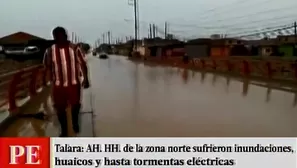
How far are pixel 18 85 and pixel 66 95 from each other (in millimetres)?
863

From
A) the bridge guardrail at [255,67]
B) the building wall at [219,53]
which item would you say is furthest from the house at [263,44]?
the building wall at [219,53]

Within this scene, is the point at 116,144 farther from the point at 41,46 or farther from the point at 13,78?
the point at 13,78

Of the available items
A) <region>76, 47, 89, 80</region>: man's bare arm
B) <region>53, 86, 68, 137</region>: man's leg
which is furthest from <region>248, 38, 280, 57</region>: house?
<region>53, 86, 68, 137</region>: man's leg

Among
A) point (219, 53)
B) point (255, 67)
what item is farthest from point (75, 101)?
point (219, 53)

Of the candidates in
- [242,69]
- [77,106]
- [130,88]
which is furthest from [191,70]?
[77,106]

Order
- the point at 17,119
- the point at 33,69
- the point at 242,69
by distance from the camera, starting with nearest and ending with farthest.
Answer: the point at 33,69, the point at 17,119, the point at 242,69

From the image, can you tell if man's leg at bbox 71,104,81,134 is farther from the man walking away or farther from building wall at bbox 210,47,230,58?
building wall at bbox 210,47,230,58

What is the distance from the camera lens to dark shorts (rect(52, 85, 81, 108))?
1.96 meters

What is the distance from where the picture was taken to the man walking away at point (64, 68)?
1.91 meters

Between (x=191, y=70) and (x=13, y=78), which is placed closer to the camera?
(x=13, y=78)

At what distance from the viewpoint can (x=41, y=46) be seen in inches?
78.9

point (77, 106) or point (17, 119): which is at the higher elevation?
point (77, 106)

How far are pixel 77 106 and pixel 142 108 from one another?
1205 mm
